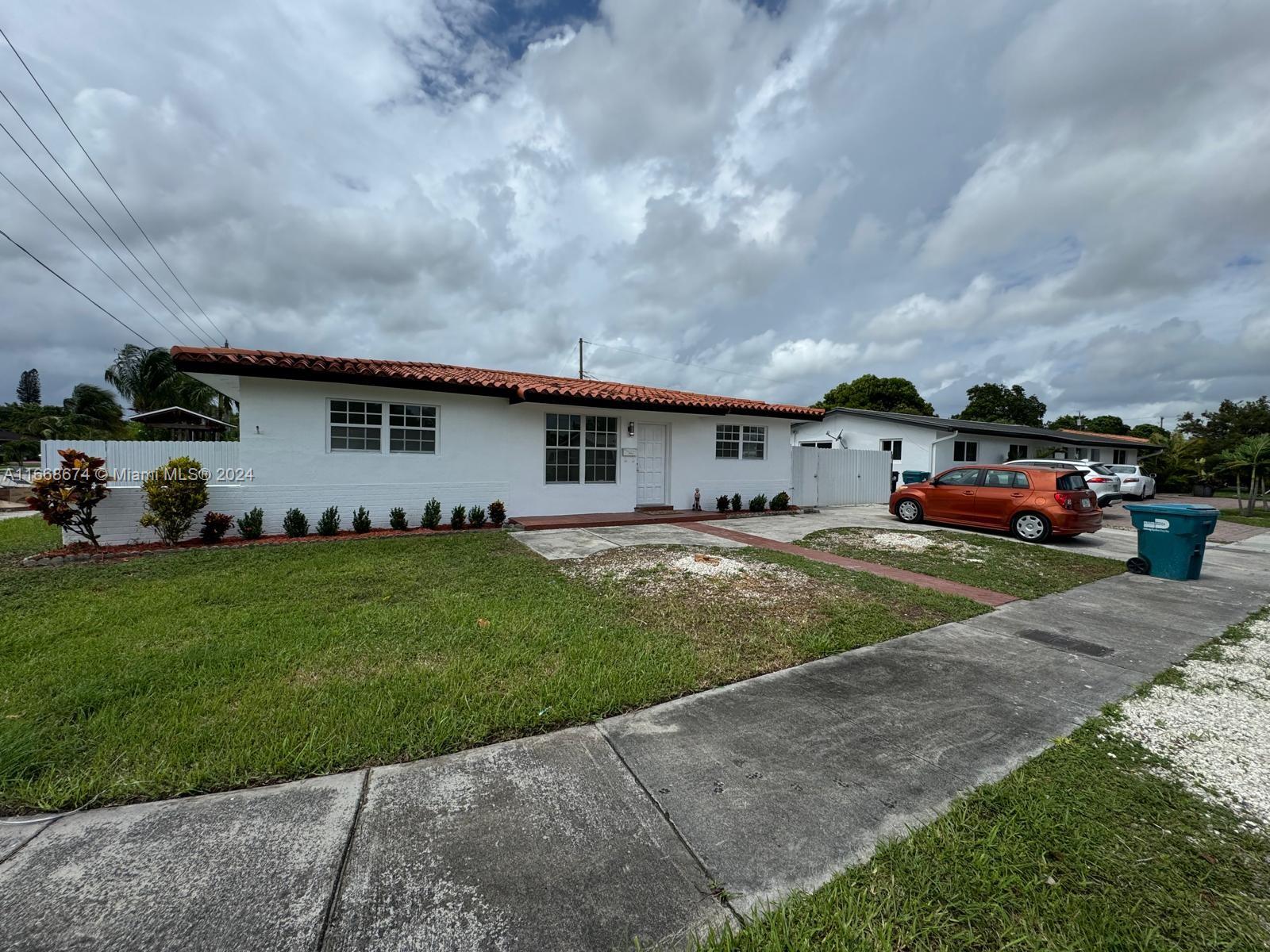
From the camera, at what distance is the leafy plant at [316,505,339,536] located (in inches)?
362

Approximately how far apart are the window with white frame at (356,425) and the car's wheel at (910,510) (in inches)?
483

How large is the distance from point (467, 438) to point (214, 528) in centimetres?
453

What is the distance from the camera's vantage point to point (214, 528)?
329 inches

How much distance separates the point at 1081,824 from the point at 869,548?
7030 millimetres

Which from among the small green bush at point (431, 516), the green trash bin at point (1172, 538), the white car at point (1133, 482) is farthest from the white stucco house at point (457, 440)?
the white car at point (1133, 482)

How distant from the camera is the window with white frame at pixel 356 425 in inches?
381

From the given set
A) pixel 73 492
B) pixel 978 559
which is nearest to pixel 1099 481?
pixel 978 559

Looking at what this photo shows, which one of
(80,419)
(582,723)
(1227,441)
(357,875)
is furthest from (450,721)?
(1227,441)

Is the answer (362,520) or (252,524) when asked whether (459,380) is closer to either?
(362,520)

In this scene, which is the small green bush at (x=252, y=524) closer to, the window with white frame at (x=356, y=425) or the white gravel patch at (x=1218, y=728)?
the window with white frame at (x=356, y=425)

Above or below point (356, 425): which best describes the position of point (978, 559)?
below

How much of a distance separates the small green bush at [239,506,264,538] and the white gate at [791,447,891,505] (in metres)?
13.4

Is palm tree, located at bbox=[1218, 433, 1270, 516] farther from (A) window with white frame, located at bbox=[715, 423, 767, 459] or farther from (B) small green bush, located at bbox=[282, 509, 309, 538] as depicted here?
(B) small green bush, located at bbox=[282, 509, 309, 538]

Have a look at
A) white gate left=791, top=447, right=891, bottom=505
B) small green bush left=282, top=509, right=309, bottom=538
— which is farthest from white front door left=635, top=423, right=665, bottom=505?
small green bush left=282, top=509, right=309, bottom=538
